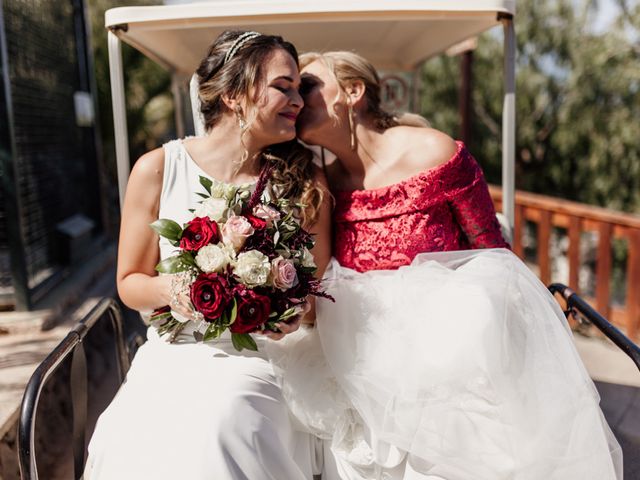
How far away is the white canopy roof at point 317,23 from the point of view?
89.4 inches

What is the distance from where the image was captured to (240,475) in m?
1.67

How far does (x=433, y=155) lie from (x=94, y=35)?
10.2m

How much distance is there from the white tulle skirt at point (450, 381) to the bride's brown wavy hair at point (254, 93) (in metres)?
0.41

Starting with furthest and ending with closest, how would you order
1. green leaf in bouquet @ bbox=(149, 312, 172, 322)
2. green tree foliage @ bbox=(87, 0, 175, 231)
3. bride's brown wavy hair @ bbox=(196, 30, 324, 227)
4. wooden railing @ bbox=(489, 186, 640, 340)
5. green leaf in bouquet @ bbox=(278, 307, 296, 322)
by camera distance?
green tree foliage @ bbox=(87, 0, 175, 231) → wooden railing @ bbox=(489, 186, 640, 340) → bride's brown wavy hair @ bbox=(196, 30, 324, 227) → green leaf in bouquet @ bbox=(149, 312, 172, 322) → green leaf in bouquet @ bbox=(278, 307, 296, 322)

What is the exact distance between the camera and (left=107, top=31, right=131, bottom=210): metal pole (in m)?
2.42

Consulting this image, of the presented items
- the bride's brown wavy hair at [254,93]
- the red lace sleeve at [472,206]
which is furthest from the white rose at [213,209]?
the red lace sleeve at [472,206]

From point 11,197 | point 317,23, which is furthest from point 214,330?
point 11,197

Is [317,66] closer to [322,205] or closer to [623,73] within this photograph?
[322,205]

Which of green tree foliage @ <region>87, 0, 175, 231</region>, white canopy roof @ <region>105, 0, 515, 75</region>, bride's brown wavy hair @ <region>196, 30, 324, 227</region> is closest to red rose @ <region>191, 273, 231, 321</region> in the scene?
bride's brown wavy hair @ <region>196, 30, 324, 227</region>

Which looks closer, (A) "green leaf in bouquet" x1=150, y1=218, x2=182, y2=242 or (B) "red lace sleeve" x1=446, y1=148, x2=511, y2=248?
(A) "green leaf in bouquet" x1=150, y1=218, x2=182, y2=242

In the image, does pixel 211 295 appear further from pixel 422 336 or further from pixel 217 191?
pixel 422 336

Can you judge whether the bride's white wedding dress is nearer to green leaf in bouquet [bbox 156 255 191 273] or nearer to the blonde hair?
green leaf in bouquet [bbox 156 255 191 273]

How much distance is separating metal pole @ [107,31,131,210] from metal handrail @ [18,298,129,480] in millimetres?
509

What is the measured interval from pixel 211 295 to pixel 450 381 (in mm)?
741
